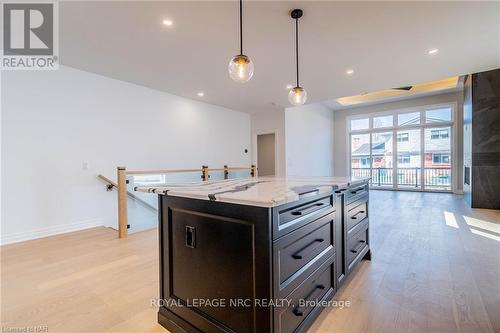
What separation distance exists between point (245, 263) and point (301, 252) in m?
0.37

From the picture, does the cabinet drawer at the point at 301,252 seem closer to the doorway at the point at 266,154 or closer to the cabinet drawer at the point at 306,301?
the cabinet drawer at the point at 306,301

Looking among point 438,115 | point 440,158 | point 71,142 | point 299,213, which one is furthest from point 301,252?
point 438,115

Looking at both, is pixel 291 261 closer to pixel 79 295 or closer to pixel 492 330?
pixel 492 330

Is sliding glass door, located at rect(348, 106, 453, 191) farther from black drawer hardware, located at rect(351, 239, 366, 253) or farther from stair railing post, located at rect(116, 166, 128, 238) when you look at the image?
stair railing post, located at rect(116, 166, 128, 238)

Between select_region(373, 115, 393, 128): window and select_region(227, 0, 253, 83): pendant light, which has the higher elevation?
select_region(373, 115, 393, 128): window

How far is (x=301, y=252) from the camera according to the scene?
1.38m

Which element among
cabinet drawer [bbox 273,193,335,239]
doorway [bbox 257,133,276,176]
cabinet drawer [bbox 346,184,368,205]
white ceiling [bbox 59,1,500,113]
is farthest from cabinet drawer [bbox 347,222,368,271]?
doorway [bbox 257,133,276,176]

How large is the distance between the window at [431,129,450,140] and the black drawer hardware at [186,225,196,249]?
9.03 m

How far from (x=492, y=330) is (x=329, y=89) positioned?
14.3 ft

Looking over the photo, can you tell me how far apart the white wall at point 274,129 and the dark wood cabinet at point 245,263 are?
4995 millimetres

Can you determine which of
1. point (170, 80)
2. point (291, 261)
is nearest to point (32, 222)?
point (170, 80)

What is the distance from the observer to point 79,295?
195 centimetres

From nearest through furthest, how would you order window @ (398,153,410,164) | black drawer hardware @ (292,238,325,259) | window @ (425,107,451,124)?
black drawer hardware @ (292,238,325,259) → window @ (425,107,451,124) → window @ (398,153,410,164)

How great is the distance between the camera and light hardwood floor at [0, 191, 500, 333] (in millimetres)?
1604
